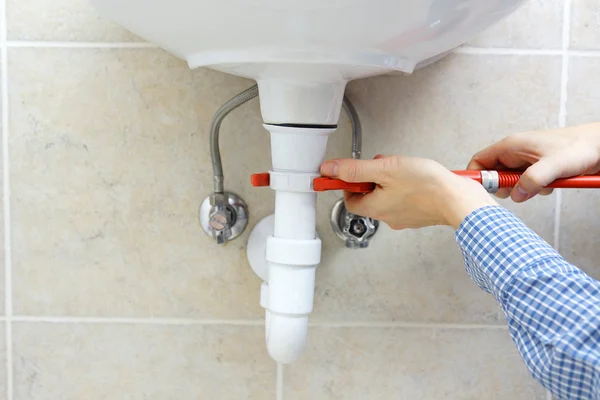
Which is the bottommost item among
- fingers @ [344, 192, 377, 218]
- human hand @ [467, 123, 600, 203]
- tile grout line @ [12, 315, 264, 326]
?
tile grout line @ [12, 315, 264, 326]

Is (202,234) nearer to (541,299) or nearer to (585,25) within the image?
(541,299)

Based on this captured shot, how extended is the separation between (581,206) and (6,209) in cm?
83

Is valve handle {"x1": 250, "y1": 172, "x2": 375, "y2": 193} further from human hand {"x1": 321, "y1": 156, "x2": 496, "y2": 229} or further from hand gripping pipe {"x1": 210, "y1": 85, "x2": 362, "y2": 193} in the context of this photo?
hand gripping pipe {"x1": 210, "y1": 85, "x2": 362, "y2": 193}

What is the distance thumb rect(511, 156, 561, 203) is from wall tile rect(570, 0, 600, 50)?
0.90 ft

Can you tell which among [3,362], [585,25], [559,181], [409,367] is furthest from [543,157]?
[3,362]

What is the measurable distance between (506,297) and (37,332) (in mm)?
671

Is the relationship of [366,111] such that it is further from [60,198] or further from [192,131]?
[60,198]

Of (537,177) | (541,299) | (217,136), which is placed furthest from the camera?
(217,136)

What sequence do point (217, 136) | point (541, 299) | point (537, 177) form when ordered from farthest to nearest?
point (217, 136)
point (537, 177)
point (541, 299)

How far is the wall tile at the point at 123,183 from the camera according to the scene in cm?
84

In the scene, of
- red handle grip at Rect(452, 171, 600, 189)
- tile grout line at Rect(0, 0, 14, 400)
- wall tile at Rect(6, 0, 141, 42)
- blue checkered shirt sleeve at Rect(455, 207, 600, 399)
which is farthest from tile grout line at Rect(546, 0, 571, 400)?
tile grout line at Rect(0, 0, 14, 400)

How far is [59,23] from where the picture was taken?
2.71 ft

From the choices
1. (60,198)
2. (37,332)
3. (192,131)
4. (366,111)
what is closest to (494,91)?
(366,111)

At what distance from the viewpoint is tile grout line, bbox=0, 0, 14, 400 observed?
32.7 inches
